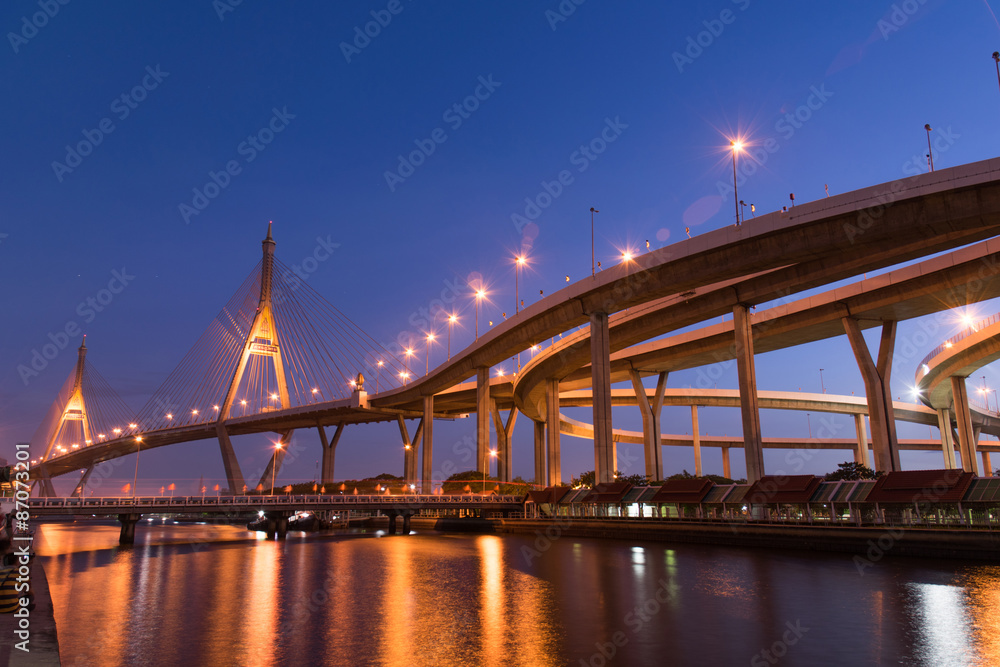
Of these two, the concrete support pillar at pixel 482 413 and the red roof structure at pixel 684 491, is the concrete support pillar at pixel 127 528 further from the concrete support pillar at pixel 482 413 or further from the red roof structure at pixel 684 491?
the red roof structure at pixel 684 491

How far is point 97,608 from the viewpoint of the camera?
66.1 feet

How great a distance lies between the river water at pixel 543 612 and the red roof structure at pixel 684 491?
11110mm

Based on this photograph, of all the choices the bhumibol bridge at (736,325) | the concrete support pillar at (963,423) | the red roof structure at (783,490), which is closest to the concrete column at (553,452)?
the bhumibol bridge at (736,325)

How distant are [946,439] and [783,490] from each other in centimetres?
6437

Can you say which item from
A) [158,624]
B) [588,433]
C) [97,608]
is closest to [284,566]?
[97,608]

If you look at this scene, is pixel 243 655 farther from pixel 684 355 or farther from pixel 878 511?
pixel 684 355

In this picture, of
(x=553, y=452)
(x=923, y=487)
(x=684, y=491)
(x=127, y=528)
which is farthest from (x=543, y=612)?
(x=553, y=452)

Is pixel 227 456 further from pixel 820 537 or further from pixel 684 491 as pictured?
pixel 820 537

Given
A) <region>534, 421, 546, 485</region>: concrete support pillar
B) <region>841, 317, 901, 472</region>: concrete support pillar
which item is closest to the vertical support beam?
<region>534, 421, 546, 485</region>: concrete support pillar

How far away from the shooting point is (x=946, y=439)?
88.4 meters

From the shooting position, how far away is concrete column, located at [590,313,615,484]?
56281 mm

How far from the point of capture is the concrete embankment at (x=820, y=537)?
28.2 meters

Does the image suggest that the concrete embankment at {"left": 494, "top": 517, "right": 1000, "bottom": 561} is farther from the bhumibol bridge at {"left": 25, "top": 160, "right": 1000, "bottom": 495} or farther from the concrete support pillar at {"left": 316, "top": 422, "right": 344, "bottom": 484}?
the concrete support pillar at {"left": 316, "top": 422, "right": 344, "bottom": 484}

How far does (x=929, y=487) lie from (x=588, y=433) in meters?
94.1
